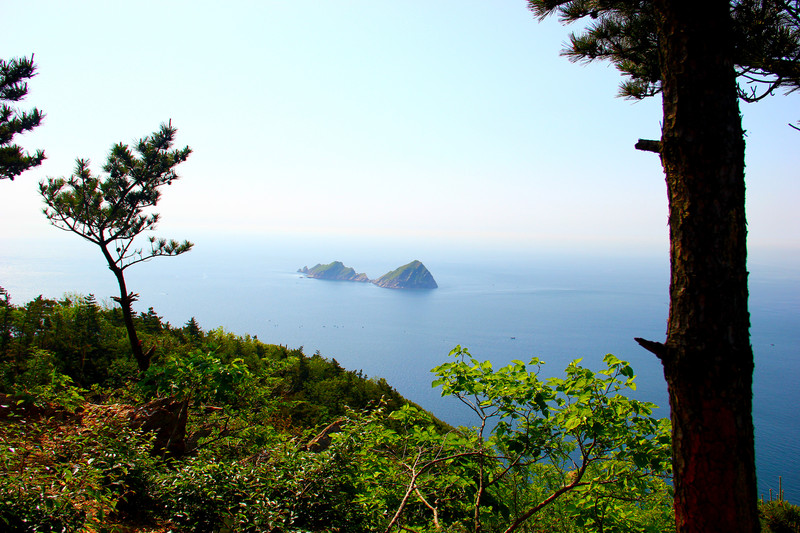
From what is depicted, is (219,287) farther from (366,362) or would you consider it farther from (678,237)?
(678,237)

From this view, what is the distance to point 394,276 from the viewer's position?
282ft

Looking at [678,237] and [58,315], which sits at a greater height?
[678,237]

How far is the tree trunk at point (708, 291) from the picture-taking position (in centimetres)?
137

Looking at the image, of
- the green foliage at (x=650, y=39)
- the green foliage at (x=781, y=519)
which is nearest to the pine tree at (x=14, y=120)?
the green foliage at (x=650, y=39)

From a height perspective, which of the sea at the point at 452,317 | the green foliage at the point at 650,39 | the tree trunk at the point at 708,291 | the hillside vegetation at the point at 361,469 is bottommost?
the sea at the point at 452,317

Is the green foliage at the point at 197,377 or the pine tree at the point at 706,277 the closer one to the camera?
the pine tree at the point at 706,277

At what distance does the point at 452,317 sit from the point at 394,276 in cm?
3317

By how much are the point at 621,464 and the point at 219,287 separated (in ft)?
241

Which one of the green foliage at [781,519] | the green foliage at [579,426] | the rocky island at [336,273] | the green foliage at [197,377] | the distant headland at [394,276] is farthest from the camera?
the rocky island at [336,273]

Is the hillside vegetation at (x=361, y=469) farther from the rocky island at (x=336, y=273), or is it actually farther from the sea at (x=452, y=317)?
the rocky island at (x=336, y=273)

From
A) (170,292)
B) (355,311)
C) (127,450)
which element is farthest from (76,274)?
(127,450)

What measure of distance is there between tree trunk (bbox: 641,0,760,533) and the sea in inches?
578

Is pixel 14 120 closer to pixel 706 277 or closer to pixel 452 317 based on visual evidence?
pixel 706 277

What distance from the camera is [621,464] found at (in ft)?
8.64
